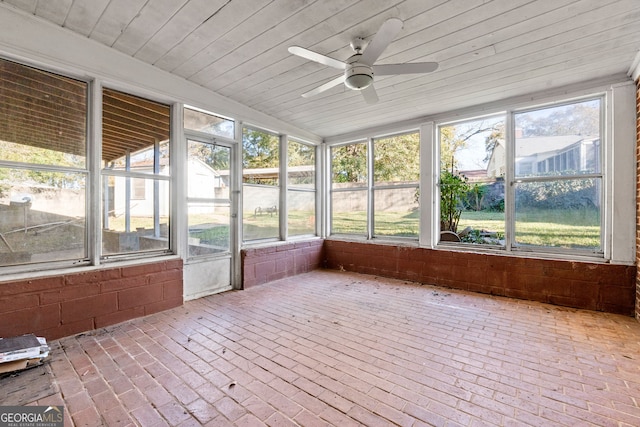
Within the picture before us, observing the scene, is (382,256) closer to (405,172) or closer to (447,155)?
(405,172)

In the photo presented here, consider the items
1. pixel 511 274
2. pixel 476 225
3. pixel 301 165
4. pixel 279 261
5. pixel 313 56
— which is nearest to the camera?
pixel 313 56

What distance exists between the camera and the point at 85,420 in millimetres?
1650

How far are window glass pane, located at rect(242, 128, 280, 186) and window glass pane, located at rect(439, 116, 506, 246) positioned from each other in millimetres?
2798

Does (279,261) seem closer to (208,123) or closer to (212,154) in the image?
(212,154)

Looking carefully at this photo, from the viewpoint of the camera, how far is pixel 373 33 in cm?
245

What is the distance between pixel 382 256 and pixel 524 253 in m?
2.09

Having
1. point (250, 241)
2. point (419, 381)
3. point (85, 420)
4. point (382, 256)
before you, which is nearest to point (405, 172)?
→ point (382, 256)

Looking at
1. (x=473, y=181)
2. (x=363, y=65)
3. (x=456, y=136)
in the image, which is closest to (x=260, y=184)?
(x=363, y=65)

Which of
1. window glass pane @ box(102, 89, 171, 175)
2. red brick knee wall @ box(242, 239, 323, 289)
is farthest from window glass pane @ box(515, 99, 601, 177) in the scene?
window glass pane @ box(102, 89, 171, 175)

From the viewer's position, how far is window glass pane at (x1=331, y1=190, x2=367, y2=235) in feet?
18.3

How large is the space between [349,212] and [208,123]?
305 cm

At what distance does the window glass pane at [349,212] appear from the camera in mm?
5586

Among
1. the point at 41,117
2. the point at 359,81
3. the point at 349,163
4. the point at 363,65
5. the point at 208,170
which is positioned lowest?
the point at 208,170

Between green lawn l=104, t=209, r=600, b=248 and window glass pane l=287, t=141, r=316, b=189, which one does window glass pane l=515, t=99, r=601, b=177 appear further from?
window glass pane l=287, t=141, r=316, b=189
